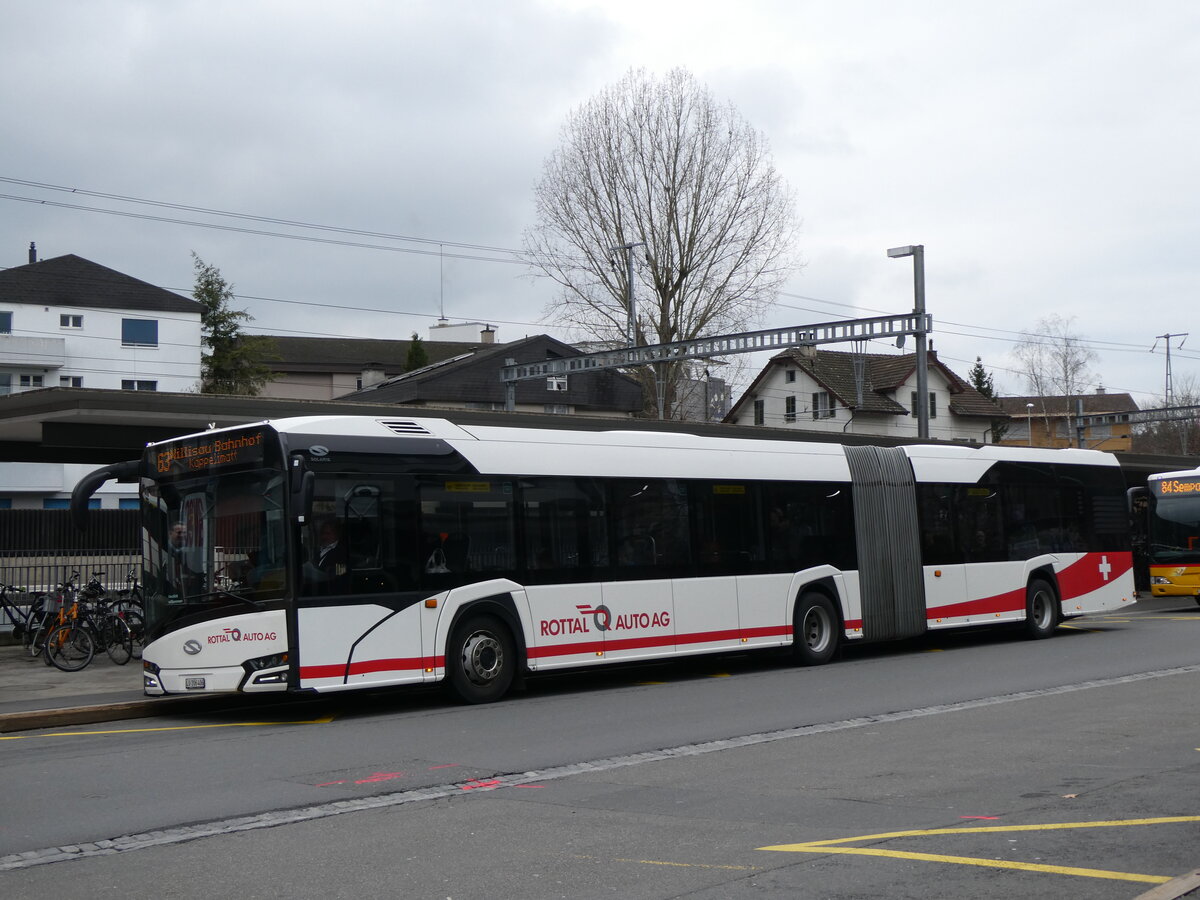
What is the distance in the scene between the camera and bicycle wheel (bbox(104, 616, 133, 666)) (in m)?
19.6

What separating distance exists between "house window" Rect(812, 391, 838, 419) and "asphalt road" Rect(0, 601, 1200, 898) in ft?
202

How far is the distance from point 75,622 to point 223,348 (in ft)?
173

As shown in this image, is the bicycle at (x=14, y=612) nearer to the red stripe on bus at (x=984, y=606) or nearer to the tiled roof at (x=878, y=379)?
the red stripe on bus at (x=984, y=606)

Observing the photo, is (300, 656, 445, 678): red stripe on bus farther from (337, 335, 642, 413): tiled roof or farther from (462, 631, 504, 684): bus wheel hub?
(337, 335, 642, 413): tiled roof

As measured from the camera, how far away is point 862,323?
2903 centimetres

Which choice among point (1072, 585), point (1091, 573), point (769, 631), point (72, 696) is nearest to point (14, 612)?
point (72, 696)

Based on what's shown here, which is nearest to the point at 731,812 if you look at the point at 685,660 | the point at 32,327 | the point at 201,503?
the point at 201,503

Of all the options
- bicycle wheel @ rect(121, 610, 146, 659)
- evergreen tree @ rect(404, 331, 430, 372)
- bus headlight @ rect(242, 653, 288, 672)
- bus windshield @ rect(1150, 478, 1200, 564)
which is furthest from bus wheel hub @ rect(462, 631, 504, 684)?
evergreen tree @ rect(404, 331, 430, 372)

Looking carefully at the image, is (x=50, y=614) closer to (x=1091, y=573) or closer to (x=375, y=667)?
(x=375, y=667)

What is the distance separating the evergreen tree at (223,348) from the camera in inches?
2721

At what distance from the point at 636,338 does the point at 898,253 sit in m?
17.4

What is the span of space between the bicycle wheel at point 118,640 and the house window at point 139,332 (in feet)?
162

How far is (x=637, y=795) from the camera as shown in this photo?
29.5 feet

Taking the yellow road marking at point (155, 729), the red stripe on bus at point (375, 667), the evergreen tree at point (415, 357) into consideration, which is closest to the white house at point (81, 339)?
the evergreen tree at point (415, 357)
